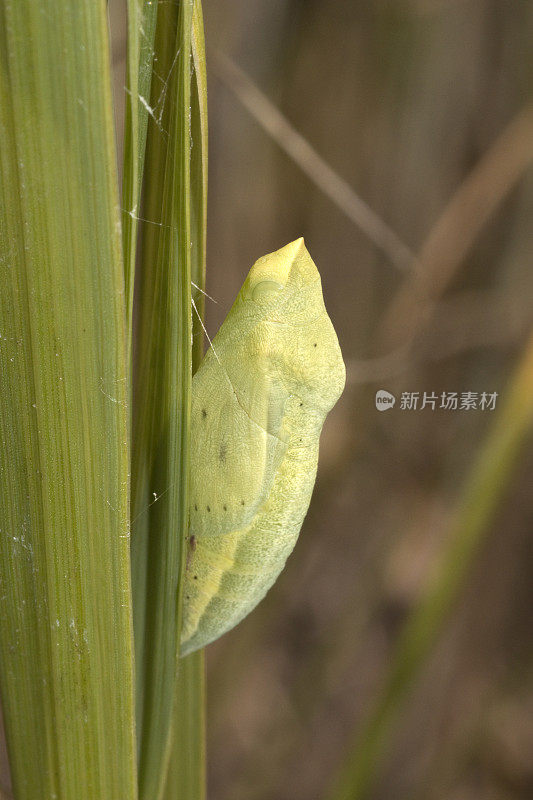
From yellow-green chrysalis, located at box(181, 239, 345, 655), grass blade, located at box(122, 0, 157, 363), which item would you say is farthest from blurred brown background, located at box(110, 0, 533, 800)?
grass blade, located at box(122, 0, 157, 363)

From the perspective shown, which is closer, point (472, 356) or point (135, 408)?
point (135, 408)

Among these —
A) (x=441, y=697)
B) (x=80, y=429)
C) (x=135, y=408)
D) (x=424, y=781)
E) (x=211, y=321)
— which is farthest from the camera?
(x=441, y=697)

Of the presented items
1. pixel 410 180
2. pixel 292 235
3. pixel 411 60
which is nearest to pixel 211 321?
pixel 292 235

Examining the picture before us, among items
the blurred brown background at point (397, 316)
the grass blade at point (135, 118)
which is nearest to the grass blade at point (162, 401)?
the grass blade at point (135, 118)

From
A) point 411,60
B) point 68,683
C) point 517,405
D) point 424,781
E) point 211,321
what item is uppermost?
point 411,60

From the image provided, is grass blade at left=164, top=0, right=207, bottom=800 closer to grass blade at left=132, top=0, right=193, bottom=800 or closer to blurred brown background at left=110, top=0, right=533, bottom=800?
grass blade at left=132, top=0, right=193, bottom=800

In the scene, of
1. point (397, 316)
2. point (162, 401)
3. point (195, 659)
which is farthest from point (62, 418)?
point (397, 316)

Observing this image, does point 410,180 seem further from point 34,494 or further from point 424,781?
point 424,781
